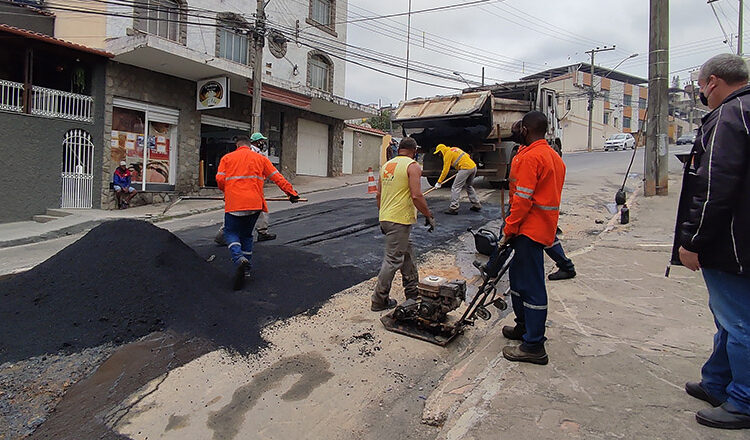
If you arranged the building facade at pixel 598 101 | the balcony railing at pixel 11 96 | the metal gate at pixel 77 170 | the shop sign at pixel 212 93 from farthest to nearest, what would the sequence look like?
the building facade at pixel 598 101 < the shop sign at pixel 212 93 < the metal gate at pixel 77 170 < the balcony railing at pixel 11 96

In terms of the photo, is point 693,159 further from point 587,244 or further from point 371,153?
point 371,153

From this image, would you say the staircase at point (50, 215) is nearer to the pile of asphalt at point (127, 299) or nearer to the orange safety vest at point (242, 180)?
the pile of asphalt at point (127, 299)

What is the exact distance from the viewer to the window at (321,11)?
18812mm

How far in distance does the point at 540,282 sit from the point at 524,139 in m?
1.07

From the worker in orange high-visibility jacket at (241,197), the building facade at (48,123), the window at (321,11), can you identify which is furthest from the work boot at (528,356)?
the window at (321,11)

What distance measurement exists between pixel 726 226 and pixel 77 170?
528 inches

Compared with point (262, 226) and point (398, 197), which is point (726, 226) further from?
point (262, 226)

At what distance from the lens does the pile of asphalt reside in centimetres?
363

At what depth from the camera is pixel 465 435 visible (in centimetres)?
225

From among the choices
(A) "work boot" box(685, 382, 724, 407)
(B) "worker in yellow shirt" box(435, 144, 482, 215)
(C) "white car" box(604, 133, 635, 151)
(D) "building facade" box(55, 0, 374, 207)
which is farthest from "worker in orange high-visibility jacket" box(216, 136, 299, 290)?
(C) "white car" box(604, 133, 635, 151)

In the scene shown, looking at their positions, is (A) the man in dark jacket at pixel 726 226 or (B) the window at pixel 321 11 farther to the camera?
(B) the window at pixel 321 11

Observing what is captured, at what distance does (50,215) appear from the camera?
35.8 ft

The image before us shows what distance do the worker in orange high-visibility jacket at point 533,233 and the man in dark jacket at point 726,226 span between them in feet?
2.74

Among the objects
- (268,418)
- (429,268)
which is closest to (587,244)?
(429,268)
